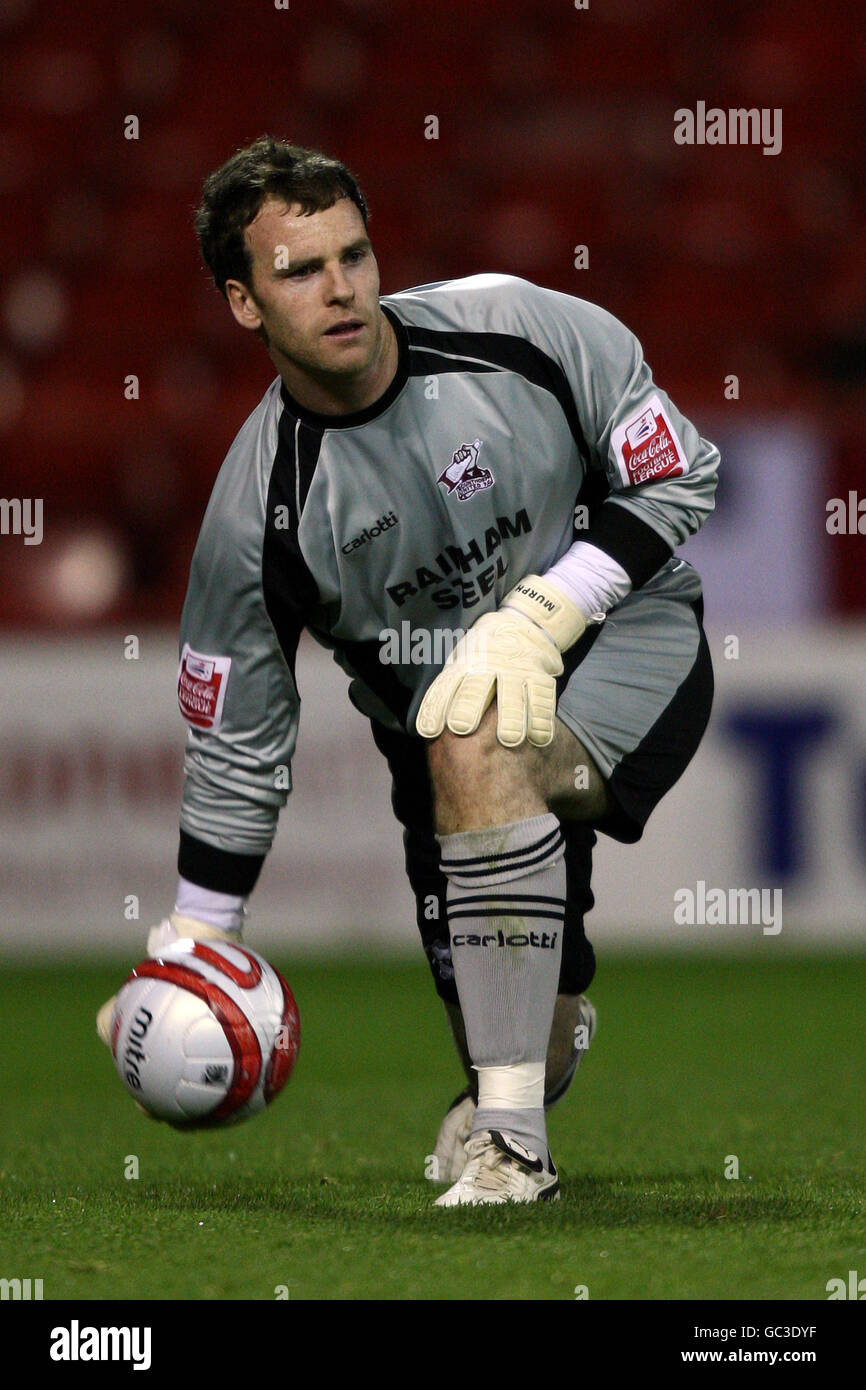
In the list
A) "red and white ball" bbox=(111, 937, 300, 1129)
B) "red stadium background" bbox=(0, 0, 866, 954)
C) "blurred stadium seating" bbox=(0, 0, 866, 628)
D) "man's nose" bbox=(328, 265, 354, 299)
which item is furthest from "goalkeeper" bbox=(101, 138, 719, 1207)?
"blurred stadium seating" bbox=(0, 0, 866, 628)

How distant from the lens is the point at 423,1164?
452 centimetres

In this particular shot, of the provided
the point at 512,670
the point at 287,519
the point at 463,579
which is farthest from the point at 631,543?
the point at 287,519

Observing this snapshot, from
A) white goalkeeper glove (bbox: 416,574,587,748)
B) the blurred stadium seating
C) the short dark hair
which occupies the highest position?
the blurred stadium seating

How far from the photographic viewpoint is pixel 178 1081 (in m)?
3.79

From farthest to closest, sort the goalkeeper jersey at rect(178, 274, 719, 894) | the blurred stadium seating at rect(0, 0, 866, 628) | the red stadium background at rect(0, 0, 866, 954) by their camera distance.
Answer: the blurred stadium seating at rect(0, 0, 866, 628)
the red stadium background at rect(0, 0, 866, 954)
the goalkeeper jersey at rect(178, 274, 719, 894)

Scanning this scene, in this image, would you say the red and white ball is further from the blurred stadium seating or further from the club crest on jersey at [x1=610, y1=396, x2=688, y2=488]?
the blurred stadium seating

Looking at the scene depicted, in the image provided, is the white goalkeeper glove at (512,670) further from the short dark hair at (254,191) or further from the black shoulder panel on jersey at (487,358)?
the short dark hair at (254,191)

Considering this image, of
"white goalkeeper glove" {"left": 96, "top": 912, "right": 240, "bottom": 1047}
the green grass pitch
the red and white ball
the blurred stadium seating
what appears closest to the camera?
A: the green grass pitch

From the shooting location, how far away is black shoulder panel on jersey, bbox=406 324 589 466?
4078 mm

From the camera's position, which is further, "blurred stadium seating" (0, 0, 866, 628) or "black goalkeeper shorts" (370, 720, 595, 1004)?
"blurred stadium seating" (0, 0, 866, 628)
